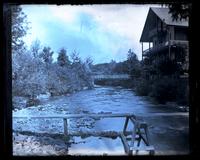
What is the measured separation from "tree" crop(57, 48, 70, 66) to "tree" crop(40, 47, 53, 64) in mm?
71

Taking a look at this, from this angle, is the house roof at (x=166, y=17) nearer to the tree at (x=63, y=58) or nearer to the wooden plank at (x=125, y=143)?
the tree at (x=63, y=58)

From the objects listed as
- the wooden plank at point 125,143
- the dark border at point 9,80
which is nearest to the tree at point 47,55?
the dark border at point 9,80

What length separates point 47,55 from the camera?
105 inches

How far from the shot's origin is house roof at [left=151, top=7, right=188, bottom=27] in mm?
2412

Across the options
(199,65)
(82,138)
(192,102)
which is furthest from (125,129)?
(199,65)

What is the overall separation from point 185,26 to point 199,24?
55 cm

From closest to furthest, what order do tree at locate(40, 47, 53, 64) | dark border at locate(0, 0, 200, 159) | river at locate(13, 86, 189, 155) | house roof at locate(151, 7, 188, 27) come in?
dark border at locate(0, 0, 200, 159) < house roof at locate(151, 7, 188, 27) < river at locate(13, 86, 189, 155) < tree at locate(40, 47, 53, 64)

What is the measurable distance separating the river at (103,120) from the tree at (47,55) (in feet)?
1.11

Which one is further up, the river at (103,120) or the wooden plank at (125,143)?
the river at (103,120)

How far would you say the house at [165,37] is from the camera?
8.20ft

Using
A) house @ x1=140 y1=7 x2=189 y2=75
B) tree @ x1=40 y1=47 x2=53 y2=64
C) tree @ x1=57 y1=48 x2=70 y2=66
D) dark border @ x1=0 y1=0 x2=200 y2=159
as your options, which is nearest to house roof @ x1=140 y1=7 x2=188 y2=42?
house @ x1=140 y1=7 x2=189 y2=75

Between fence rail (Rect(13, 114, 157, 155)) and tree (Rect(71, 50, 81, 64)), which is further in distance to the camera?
tree (Rect(71, 50, 81, 64))

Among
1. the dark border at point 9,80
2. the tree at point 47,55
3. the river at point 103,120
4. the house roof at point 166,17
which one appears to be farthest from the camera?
the tree at point 47,55

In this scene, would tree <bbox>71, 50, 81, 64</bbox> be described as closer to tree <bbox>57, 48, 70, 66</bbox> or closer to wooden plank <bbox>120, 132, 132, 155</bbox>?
tree <bbox>57, 48, 70, 66</bbox>
